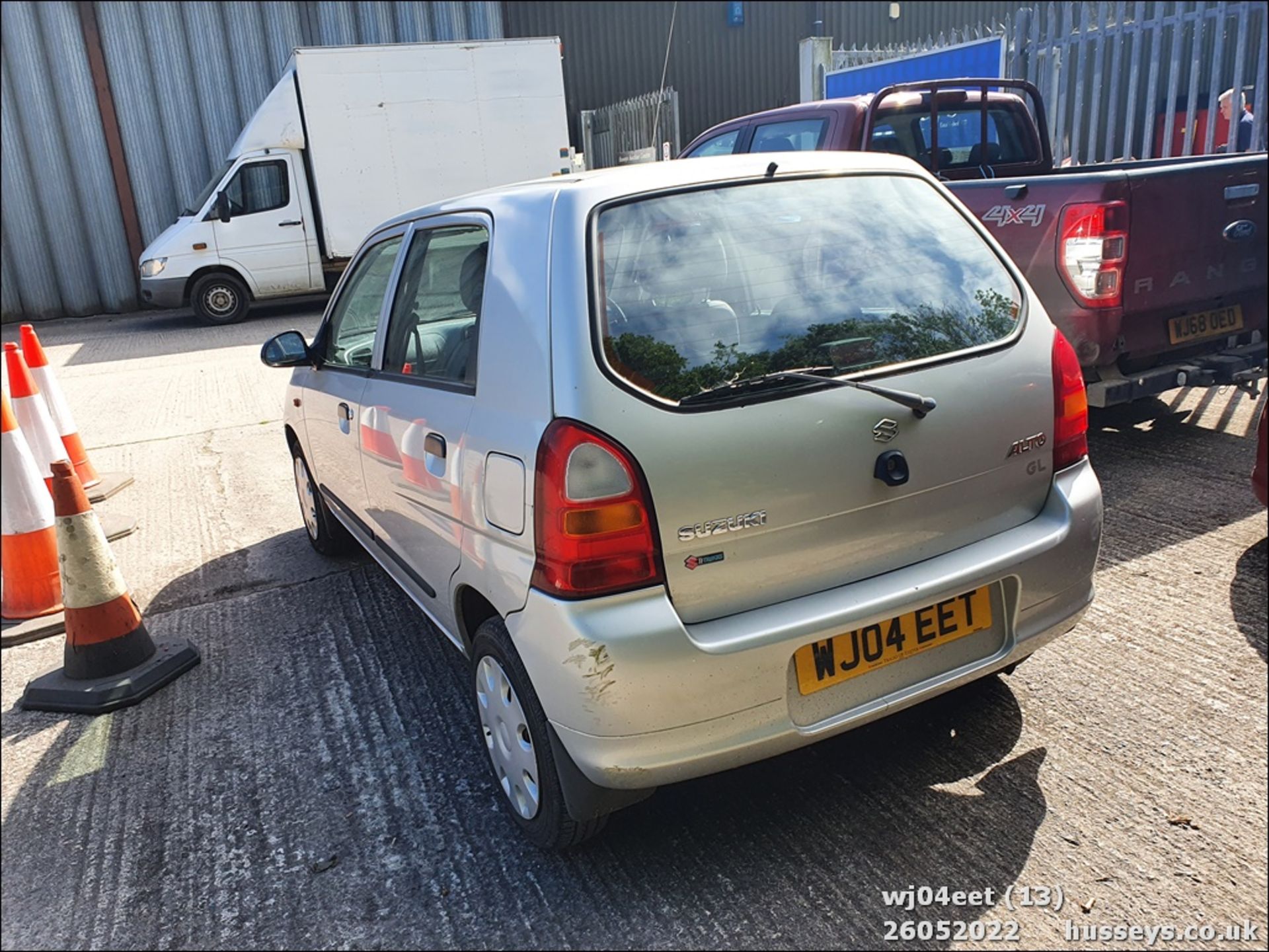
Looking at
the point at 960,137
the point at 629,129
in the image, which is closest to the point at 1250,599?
the point at 960,137

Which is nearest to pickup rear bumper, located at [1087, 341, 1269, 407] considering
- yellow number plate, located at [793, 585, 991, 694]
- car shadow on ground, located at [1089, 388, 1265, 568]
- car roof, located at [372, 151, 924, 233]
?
car shadow on ground, located at [1089, 388, 1265, 568]

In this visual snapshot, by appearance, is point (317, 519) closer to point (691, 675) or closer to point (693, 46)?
point (691, 675)

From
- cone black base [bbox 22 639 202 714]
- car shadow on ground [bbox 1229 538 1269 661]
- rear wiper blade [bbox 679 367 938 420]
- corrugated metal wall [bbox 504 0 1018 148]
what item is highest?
corrugated metal wall [bbox 504 0 1018 148]

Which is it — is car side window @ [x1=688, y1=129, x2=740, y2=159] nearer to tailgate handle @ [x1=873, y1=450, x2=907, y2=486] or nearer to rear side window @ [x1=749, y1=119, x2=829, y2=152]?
rear side window @ [x1=749, y1=119, x2=829, y2=152]

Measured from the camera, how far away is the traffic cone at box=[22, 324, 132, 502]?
5.77 metres

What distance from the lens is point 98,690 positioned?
3.39m

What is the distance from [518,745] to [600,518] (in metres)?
0.74

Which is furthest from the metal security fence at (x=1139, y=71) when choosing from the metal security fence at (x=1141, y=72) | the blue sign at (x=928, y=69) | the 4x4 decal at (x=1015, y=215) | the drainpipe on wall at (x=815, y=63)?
the 4x4 decal at (x=1015, y=215)

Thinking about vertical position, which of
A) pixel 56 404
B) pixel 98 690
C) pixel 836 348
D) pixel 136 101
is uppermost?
pixel 136 101

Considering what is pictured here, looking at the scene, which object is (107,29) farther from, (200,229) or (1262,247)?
(1262,247)

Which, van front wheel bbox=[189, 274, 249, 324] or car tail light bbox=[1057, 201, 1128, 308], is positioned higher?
car tail light bbox=[1057, 201, 1128, 308]

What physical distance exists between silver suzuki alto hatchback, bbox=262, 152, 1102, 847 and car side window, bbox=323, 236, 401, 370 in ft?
2.70

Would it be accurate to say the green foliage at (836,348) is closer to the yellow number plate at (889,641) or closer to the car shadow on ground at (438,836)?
the yellow number plate at (889,641)

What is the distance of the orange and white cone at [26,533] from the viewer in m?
3.31
